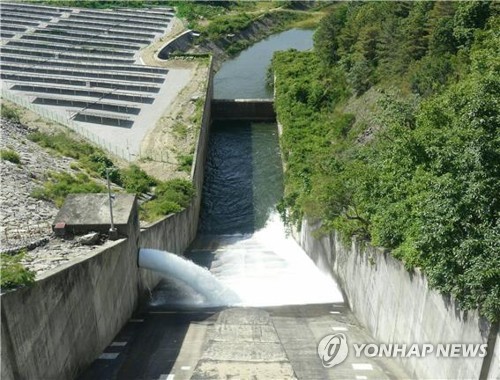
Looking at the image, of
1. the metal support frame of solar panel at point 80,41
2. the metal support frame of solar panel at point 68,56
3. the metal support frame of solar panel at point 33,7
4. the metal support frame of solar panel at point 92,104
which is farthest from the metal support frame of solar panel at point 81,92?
the metal support frame of solar panel at point 33,7

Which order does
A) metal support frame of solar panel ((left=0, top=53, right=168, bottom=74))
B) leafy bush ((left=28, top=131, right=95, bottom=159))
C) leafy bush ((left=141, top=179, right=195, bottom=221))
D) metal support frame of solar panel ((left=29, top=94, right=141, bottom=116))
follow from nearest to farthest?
leafy bush ((left=141, top=179, right=195, bottom=221))
leafy bush ((left=28, top=131, right=95, bottom=159))
metal support frame of solar panel ((left=29, top=94, right=141, bottom=116))
metal support frame of solar panel ((left=0, top=53, right=168, bottom=74))

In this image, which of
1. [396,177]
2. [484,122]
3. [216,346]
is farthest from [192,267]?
[484,122]

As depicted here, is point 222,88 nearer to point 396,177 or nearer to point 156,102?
point 156,102

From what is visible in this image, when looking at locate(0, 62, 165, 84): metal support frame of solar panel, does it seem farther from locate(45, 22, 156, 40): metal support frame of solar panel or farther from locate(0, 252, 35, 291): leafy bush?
locate(0, 252, 35, 291): leafy bush

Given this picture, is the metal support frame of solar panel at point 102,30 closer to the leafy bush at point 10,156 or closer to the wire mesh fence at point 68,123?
the wire mesh fence at point 68,123

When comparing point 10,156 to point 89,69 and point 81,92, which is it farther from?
point 89,69

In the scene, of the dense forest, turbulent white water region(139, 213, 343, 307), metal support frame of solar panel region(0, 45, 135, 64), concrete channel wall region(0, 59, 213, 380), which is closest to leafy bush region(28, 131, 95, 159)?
turbulent white water region(139, 213, 343, 307)
